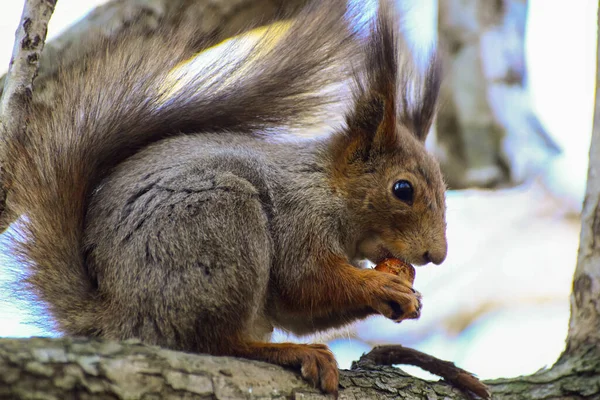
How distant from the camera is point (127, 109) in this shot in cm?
249

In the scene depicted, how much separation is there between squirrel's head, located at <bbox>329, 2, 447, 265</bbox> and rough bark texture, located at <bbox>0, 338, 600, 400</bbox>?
0.50 m

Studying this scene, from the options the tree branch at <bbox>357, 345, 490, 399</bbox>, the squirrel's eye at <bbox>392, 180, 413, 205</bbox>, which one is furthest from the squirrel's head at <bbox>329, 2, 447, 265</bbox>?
the tree branch at <bbox>357, 345, 490, 399</bbox>

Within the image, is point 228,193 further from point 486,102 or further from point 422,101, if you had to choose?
point 486,102

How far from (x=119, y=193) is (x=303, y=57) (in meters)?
0.90

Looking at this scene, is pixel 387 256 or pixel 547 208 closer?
pixel 387 256

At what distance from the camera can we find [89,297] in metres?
2.29

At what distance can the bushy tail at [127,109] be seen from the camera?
7.55 feet

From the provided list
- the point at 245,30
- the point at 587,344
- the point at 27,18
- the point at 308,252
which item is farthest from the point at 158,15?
the point at 587,344

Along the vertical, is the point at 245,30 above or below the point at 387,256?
above

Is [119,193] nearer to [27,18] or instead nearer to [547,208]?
[27,18]

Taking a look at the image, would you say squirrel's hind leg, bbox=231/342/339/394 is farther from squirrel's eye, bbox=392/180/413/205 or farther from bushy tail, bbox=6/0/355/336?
squirrel's eye, bbox=392/180/413/205

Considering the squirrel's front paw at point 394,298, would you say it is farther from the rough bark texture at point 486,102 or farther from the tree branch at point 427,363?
the rough bark texture at point 486,102

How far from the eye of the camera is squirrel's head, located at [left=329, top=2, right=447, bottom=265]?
260 cm

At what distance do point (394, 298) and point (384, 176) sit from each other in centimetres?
56
